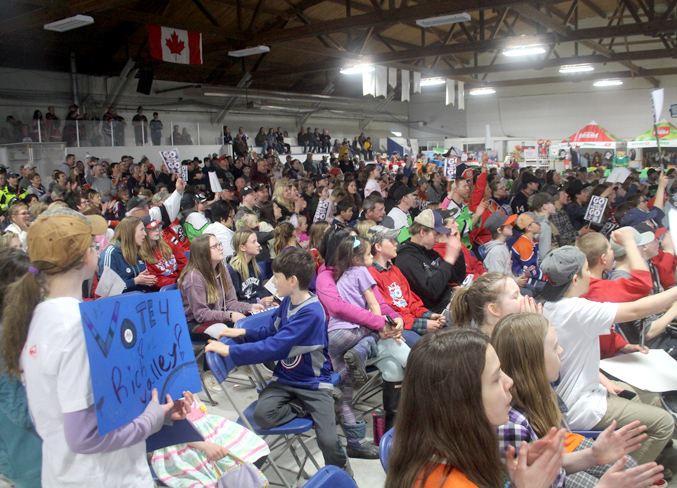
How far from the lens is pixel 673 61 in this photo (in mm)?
22250

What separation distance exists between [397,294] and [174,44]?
32.9 feet

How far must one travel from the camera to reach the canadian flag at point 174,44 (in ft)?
37.0

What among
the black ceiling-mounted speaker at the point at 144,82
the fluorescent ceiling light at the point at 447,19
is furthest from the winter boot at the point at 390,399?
the black ceiling-mounted speaker at the point at 144,82

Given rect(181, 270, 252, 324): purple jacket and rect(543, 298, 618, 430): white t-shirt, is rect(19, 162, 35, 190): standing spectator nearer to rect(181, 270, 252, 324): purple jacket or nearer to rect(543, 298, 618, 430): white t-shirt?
rect(181, 270, 252, 324): purple jacket

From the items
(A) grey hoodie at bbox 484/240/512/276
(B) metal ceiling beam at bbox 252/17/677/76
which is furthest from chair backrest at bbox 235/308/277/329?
(B) metal ceiling beam at bbox 252/17/677/76

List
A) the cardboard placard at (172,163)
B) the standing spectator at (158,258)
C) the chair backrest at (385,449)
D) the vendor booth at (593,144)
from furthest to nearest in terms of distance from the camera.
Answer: the vendor booth at (593,144) → the cardboard placard at (172,163) → the standing spectator at (158,258) → the chair backrest at (385,449)

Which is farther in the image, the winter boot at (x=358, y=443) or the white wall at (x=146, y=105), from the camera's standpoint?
the white wall at (x=146, y=105)

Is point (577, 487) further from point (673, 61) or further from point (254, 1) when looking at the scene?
point (673, 61)

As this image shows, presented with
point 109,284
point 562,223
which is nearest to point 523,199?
point 562,223

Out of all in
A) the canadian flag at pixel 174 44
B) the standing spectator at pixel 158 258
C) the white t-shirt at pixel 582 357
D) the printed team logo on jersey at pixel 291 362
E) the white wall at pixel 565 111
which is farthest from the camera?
the white wall at pixel 565 111

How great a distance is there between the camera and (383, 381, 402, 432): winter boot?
11.0ft

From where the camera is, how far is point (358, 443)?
3.26 meters

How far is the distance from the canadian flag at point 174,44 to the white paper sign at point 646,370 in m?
11.1

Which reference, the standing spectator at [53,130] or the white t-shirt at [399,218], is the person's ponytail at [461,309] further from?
the standing spectator at [53,130]
